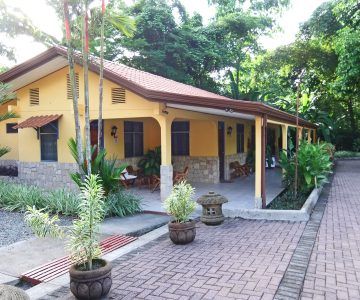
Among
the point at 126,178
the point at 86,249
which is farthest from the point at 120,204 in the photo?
the point at 86,249

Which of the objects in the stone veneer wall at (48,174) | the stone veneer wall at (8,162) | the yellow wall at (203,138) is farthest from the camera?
the stone veneer wall at (8,162)

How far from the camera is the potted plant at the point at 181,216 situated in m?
6.16

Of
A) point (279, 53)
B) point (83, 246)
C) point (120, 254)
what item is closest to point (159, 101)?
point (120, 254)

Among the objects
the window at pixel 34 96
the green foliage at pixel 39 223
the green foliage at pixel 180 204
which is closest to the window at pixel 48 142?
the window at pixel 34 96

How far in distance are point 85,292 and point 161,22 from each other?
64.7 feet

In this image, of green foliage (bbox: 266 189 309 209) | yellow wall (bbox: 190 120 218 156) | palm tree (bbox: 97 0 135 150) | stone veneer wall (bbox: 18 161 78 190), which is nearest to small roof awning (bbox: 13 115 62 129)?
stone veneer wall (bbox: 18 161 78 190)

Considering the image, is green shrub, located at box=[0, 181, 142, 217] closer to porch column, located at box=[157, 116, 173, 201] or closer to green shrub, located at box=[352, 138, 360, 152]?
porch column, located at box=[157, 116, 173, 201]

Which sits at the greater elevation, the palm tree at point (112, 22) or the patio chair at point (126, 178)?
the palm tree at point (112, 22)

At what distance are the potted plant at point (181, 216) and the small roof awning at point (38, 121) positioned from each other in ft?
21.0

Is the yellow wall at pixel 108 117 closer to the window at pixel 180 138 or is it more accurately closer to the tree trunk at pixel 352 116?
the window at pixel 180 138

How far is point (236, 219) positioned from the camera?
8.12 m

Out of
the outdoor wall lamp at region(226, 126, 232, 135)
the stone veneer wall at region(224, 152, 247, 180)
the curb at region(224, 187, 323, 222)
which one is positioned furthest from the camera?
the outdoor wall lamp at region(226, 126, 232, 135)

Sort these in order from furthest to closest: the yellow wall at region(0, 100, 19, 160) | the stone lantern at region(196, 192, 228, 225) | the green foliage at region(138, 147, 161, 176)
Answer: the yellow wall at region(0, 100, 19, 160), the green foliage at region(138, 147, 161, 176), the stone lantern at region(196, 192, 228, 225)

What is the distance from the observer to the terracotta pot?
6152 mm
